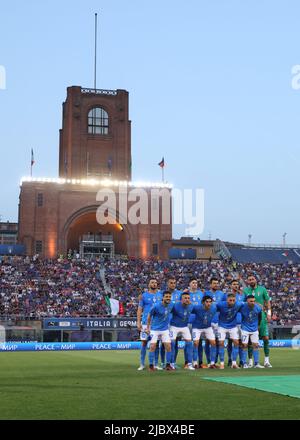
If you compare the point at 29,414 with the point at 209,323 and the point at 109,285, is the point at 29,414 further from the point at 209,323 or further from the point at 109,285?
the point at 109,285

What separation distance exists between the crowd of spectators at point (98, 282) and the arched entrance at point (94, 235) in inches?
269

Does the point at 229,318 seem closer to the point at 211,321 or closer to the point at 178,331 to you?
the point at 211,321

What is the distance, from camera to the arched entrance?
66256 mm

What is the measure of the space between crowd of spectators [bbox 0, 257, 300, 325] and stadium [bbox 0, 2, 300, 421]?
5.6 inches

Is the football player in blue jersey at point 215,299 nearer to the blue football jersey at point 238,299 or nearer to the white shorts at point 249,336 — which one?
the blue football jersey at point 238,299

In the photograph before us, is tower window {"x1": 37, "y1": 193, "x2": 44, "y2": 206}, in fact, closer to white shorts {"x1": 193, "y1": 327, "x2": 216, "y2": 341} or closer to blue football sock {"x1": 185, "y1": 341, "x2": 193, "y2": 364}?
white shorts {"x1": 193, "y1": 327, "x2": 216, "y2": 341}

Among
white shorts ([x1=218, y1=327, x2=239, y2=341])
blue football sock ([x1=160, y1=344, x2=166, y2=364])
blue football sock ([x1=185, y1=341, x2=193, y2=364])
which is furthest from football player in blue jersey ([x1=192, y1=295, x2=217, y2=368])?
blue football sock ([x1=160, y1=344, x2=166, y2=364])

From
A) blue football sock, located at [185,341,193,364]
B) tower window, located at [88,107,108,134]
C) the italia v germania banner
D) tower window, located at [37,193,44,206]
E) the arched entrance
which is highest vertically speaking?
tower window, located at [88,107,108,134]

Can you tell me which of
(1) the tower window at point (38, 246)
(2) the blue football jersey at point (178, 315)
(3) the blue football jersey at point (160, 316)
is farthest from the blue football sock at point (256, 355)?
(1) the tower window at point (38, 246)

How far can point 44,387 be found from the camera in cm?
1206

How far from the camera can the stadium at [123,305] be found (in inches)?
408

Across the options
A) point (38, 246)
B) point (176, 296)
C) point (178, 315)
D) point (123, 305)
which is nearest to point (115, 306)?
point (123, 305)

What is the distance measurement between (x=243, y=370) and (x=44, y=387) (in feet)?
18.9

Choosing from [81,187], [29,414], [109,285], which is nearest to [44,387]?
[29,414]
